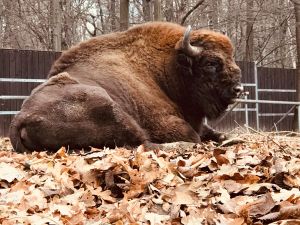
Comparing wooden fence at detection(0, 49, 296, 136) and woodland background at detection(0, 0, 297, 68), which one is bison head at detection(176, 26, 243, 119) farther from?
woodland background at detection(0, 0, 297, 68)

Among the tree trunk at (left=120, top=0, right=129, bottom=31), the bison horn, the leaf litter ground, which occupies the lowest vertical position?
the leaf litter ground

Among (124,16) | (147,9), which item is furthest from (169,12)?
(124,16)

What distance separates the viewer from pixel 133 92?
6.25m

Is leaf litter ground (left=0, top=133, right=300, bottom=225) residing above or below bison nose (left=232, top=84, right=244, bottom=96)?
below

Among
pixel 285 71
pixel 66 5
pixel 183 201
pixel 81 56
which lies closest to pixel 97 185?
pixel 183 201

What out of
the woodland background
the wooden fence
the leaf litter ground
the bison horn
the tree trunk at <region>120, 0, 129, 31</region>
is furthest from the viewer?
the woodland background

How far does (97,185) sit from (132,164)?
1.47 ft

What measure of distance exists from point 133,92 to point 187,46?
0.91m

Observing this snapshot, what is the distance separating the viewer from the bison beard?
554 centimetres

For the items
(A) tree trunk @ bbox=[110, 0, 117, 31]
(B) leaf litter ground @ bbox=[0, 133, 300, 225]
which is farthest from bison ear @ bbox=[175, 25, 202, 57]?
(A) tree trunk @ bbox=[110, 0, 117, 31]

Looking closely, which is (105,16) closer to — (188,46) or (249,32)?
(249,32)

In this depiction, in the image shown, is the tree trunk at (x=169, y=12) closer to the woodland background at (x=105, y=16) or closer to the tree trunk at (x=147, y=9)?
the woodland background at (x=105, y=16)

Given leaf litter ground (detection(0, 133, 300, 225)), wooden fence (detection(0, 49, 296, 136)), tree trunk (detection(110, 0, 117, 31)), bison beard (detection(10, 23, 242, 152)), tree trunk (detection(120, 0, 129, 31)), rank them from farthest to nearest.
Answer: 1. tree trunk (detection(110, 0, 117, 31))
2. wooden fence (detection(0, 49, 296, 136))
3. tree trunk (detection(120, 0, 129, 31))
4. bison beard (detection(10, 23, 242, 152))
5. leaf litter ground (detection(0, 133, 300, 225))

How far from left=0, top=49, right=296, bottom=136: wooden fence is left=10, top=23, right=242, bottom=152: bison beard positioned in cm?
652
